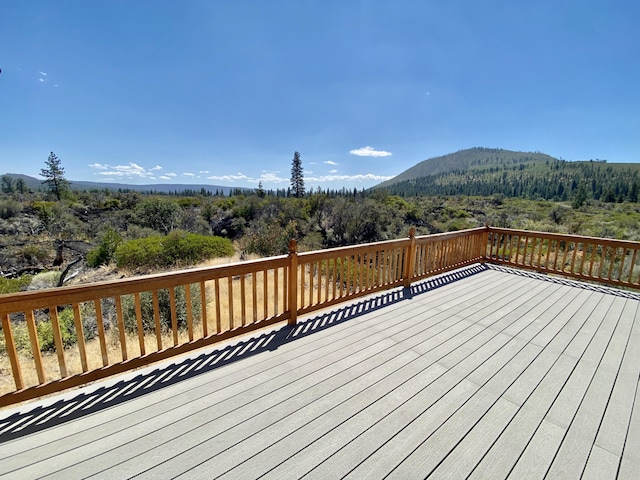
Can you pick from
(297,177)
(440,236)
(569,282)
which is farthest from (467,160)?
(440,236)

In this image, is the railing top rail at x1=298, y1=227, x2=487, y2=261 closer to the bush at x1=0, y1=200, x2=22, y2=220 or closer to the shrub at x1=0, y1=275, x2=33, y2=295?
the shrub at x1=0, y1=275, x2=33, y2=295

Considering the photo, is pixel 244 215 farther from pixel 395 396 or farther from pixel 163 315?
pixel 395 396

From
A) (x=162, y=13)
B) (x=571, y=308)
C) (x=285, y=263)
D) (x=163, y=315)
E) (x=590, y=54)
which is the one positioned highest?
(x=162, y=13)

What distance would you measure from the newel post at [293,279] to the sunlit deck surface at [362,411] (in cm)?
16

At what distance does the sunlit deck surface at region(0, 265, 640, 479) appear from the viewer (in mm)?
1416

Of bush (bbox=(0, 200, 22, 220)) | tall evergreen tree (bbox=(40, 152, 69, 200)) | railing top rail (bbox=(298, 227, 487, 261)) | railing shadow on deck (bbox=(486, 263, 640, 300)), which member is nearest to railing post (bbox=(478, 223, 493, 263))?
railing shadow on deck (bbox=(486, 263, 640, 300))

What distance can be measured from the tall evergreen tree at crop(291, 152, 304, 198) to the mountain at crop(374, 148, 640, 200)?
19.5 metres

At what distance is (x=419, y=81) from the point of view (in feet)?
30.2

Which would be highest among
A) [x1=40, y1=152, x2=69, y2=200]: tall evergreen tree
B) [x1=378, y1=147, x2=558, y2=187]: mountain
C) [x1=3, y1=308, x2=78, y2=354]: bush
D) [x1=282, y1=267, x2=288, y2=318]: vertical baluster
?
[x1=378, y1=147, x2=558, y2=187]: mountain

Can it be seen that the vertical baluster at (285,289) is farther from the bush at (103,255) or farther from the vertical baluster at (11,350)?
the bush at (103,255)

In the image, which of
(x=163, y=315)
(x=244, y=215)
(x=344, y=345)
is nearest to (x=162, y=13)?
(x=163, y=315)

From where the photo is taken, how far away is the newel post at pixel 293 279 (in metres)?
2.96

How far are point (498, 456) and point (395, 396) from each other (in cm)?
65

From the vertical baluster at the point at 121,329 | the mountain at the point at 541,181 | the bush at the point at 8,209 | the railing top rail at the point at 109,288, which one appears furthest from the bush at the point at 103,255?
the mountain at the point at 541,181
